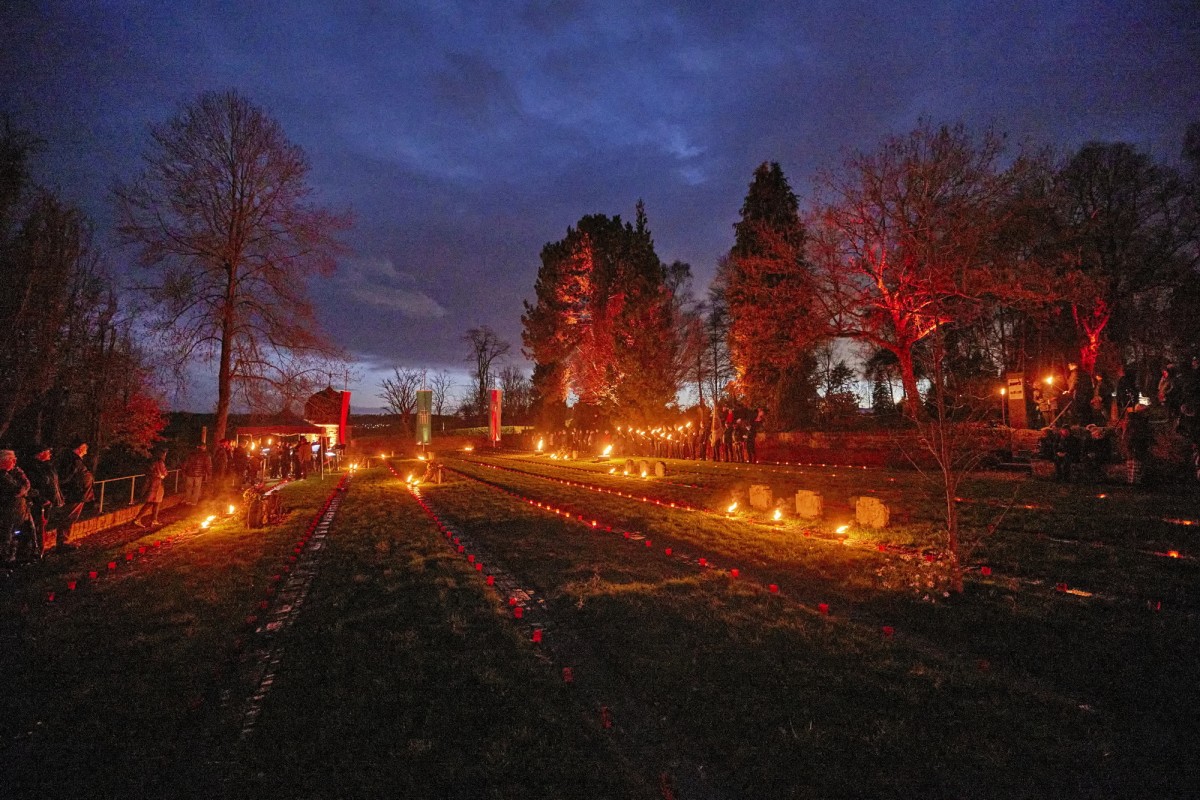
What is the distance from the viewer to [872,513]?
30.6ft

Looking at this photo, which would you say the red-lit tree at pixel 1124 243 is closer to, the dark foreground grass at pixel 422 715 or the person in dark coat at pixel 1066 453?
the person in dark coat at pixel 1066 453

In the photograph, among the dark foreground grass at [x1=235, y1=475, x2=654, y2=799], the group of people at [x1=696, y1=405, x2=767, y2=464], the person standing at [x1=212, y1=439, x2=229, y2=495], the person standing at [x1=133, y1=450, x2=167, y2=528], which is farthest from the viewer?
the group of people at [x1=696, y1=405, x2=767, y2=464]

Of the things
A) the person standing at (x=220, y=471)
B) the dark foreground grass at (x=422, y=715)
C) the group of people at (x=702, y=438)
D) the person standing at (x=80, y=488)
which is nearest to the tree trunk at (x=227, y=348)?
the person standing at (x=220, y=471)

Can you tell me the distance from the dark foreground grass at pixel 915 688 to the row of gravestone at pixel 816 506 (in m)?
3.38

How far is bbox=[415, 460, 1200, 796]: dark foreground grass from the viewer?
2.97 metres

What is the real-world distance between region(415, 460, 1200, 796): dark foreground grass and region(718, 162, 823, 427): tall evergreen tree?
1896 cm

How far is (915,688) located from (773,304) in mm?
22110

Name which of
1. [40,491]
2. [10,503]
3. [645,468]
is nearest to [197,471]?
[40,491]

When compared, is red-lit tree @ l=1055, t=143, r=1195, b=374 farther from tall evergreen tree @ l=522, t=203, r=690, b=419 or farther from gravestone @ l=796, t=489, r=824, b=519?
gravestone @ l=796, t=489, r=824, b=519

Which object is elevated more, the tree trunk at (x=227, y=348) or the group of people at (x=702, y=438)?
the tree trunk at (x=227, y=348)

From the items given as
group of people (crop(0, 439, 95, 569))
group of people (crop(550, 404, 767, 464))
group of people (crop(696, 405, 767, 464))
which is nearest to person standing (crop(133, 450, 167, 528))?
group of people (crop(0, 439, 95, 569))

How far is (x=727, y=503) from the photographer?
40.1ft

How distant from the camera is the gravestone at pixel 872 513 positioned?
9188mm

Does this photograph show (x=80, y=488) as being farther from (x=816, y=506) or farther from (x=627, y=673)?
(x=816, y=506)
